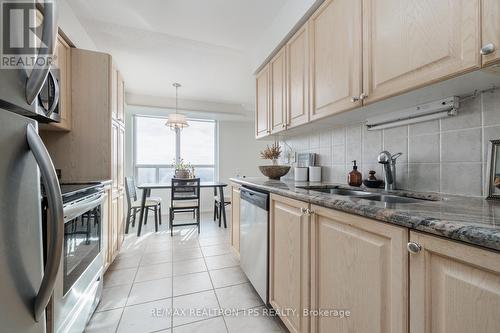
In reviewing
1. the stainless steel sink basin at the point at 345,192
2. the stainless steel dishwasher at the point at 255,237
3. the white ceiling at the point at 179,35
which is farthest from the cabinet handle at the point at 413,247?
the white ceiling at the point at 179,35

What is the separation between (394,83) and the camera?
0.98 meters

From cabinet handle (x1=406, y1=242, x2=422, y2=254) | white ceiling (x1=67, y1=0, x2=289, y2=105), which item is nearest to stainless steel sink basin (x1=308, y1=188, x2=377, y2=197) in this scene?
cabinet handle (x1=406, y1=242, x2=422, y2=254)

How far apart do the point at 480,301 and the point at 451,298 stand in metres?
0.06

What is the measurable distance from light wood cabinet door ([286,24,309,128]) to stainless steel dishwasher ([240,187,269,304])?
2.35 ft

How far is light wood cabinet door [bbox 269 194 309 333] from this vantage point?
1093 millimetres

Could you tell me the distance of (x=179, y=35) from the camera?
7.54ft

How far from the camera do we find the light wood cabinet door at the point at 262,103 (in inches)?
91.0

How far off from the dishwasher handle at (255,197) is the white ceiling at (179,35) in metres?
1.64

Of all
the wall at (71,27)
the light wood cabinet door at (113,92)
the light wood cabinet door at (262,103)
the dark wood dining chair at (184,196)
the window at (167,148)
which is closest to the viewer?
the wall at (71,27)

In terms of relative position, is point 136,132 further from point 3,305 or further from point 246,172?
point 3,305

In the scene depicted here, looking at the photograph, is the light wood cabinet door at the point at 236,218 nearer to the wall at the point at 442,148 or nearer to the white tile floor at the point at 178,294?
the white tile floor at the point at 178,294

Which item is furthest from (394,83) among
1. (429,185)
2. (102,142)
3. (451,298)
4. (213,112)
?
(213,112)

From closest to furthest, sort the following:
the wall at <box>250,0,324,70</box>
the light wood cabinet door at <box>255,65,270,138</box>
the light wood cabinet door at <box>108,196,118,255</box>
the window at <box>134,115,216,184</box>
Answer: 1. the wall at <box>250,0,324,70</box>
2. the light wood cabinet door at <box>108,196,118,255</box>
3. the light wood cabinet door at <box>255,65,270,138</box>
4. the window at <box>134,115,216,184</box>

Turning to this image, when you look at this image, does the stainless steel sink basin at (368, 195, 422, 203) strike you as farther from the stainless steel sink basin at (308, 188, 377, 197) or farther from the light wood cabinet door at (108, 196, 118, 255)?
the light wood cabinet door at (108, 196, 118, 255)
